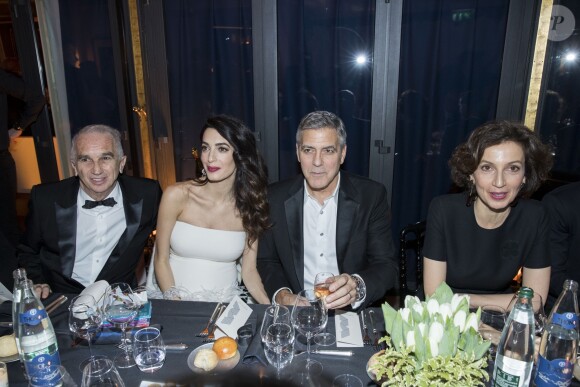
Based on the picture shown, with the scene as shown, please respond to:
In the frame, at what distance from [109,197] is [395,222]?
3.11 metres

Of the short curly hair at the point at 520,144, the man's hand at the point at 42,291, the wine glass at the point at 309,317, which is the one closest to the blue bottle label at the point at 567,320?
the wine glass at the point at 309,317

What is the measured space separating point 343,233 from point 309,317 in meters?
1.00

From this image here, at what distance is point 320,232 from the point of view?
2574mm

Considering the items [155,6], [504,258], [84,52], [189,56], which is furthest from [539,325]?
[84,52]

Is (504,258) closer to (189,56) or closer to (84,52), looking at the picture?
(189,56)

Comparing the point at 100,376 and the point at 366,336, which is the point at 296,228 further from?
the point at 100,376

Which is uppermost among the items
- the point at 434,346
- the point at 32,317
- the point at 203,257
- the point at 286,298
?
the point at 434,346

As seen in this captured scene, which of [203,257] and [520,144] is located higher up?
[520,144]

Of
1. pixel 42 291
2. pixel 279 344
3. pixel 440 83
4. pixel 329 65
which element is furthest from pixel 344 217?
pixel 440 83

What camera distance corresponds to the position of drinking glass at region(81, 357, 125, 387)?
1.26m

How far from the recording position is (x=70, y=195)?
8.06 ft

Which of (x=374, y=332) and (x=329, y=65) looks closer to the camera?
(x=374, y=332)

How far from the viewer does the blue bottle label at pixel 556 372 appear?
1.27 metres

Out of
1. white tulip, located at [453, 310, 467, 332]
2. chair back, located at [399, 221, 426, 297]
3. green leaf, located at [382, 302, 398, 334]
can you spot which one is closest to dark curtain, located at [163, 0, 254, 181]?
chair back, located at [399, 221, 426, 297]
